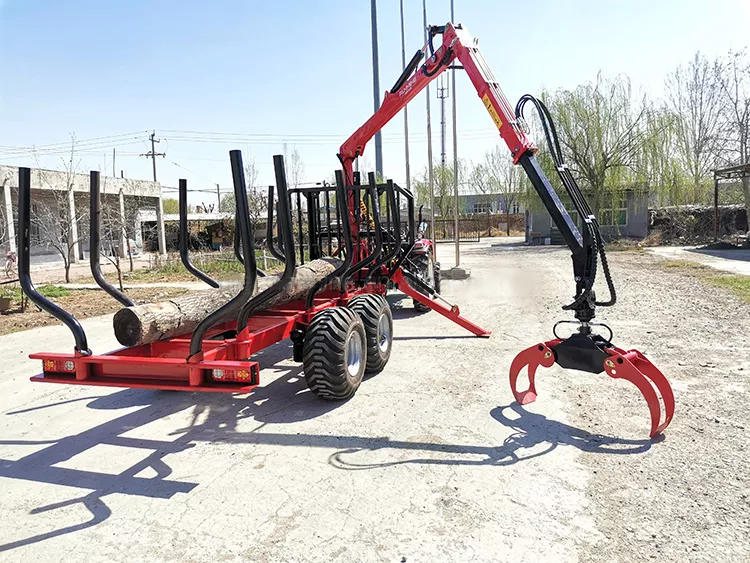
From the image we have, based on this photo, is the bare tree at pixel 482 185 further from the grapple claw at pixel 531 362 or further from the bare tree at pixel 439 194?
the grapple claw at pixel 531 362

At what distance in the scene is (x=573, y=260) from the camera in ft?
15.0

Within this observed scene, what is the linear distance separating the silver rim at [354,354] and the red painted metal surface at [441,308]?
279 centimetres

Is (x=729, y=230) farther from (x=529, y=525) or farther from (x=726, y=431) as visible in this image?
(x=529, y=525)

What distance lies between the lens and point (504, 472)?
3627 mm

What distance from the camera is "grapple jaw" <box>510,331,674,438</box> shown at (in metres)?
4.03

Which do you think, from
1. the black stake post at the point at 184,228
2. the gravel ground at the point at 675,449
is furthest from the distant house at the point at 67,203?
the gravel ground at the point at 675,449

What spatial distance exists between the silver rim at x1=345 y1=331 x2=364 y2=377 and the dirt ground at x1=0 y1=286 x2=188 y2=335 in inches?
265

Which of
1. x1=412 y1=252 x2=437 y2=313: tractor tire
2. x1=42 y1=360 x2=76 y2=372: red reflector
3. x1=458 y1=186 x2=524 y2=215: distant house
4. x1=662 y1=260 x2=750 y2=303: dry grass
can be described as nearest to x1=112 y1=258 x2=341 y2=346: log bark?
x1=42 y1=360 x2=76 y2=372: red reflector

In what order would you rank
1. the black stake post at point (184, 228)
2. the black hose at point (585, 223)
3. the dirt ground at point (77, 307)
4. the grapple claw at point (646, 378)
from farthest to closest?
the dirt ground at point (77, 307)
the black stake post at point (184, 228)
the black hose at point (585, 223)
the grapple claw at point (646, 378)

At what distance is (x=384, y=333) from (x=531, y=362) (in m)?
1.94

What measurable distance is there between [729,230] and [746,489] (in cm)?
3118

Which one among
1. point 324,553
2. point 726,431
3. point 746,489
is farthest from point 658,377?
point 324,553

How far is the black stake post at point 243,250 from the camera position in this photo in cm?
369

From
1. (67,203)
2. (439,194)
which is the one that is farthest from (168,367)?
(439,194)
